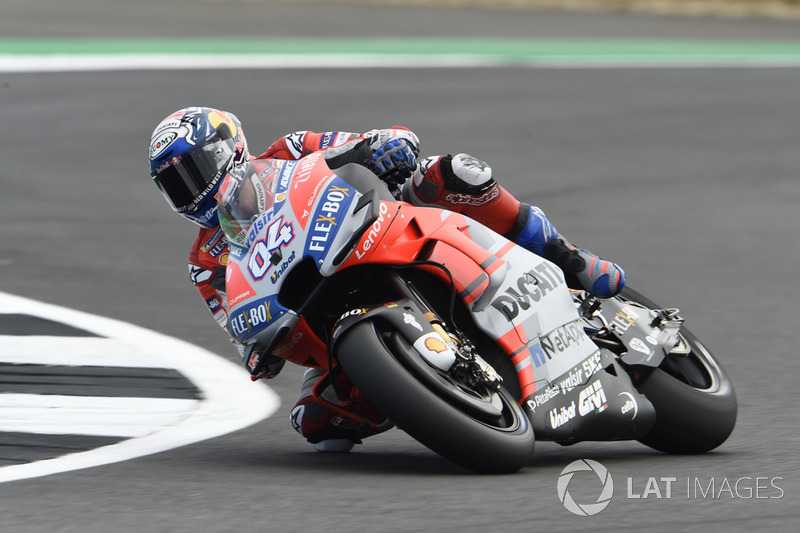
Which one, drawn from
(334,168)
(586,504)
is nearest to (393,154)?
(334,168)

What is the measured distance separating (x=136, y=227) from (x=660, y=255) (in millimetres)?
3966

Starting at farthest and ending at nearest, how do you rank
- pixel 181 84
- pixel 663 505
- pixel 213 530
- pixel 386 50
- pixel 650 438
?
pixel 386 50 < pixel 181 84 < pixel 650 438 < pixel 663 505 < pixel 213 530

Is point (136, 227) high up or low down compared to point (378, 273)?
up

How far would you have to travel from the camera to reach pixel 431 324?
4375 mm

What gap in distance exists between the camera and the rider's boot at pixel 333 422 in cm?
515

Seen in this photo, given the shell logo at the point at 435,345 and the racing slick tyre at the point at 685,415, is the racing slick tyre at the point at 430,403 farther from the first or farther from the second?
the racing slick tyre at the point at 685,415

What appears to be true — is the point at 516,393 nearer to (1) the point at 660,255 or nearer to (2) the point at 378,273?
(2) the point at 378,273

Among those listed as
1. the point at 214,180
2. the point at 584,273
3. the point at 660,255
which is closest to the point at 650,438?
the point at 584,273

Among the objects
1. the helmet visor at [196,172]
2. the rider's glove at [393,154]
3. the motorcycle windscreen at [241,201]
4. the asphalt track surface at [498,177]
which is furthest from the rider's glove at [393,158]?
the asphalt track surface at [498,177]

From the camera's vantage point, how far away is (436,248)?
4.65m

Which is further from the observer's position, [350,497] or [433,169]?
[433,169]

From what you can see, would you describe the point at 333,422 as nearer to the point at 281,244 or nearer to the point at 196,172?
the point at 281,244

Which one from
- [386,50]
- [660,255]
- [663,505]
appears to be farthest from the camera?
[386,50]

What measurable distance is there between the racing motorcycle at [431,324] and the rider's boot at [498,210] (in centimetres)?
28
